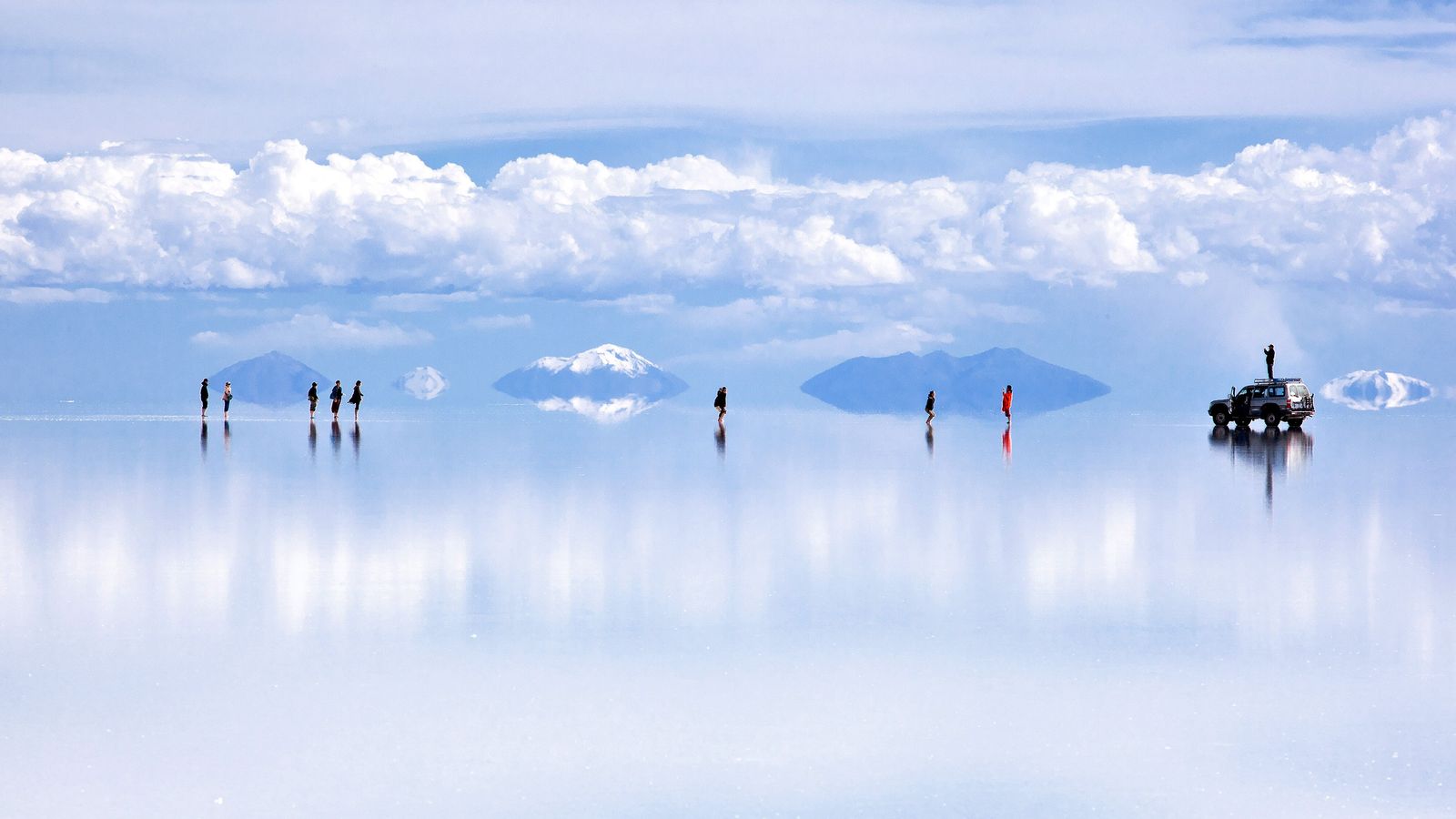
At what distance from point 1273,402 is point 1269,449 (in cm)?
1684

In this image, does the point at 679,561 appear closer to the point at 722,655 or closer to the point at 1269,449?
the point at 722,655

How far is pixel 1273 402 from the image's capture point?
62500 millimetres

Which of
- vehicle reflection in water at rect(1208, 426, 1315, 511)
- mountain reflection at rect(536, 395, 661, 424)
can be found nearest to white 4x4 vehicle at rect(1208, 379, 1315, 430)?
vehicle reflection in water at rect(1208, 426, 1315, 511)

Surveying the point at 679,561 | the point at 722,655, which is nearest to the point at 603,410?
the point at 679,561

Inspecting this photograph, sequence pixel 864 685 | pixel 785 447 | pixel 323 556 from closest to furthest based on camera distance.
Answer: pixel 864 685
pixel 323 556
pixel 785 447

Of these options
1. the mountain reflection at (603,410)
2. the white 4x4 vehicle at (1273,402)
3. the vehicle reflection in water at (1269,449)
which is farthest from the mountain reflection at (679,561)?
the mountain reflection at (603,410)

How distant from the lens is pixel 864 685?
11.2 m

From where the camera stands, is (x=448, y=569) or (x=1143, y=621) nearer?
(x=1143, y=621)

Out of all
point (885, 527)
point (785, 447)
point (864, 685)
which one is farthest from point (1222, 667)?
point (785, 447)

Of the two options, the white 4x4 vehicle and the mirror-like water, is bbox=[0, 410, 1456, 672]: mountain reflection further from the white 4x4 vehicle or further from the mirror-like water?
the white 4x4 vehicle

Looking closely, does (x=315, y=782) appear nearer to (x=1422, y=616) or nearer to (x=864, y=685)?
(x=864, y=685)

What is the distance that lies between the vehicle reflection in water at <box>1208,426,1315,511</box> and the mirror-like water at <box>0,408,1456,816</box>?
857cm

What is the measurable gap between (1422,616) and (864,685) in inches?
232

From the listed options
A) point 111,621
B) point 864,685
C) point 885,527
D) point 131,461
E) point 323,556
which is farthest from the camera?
point 131,461
